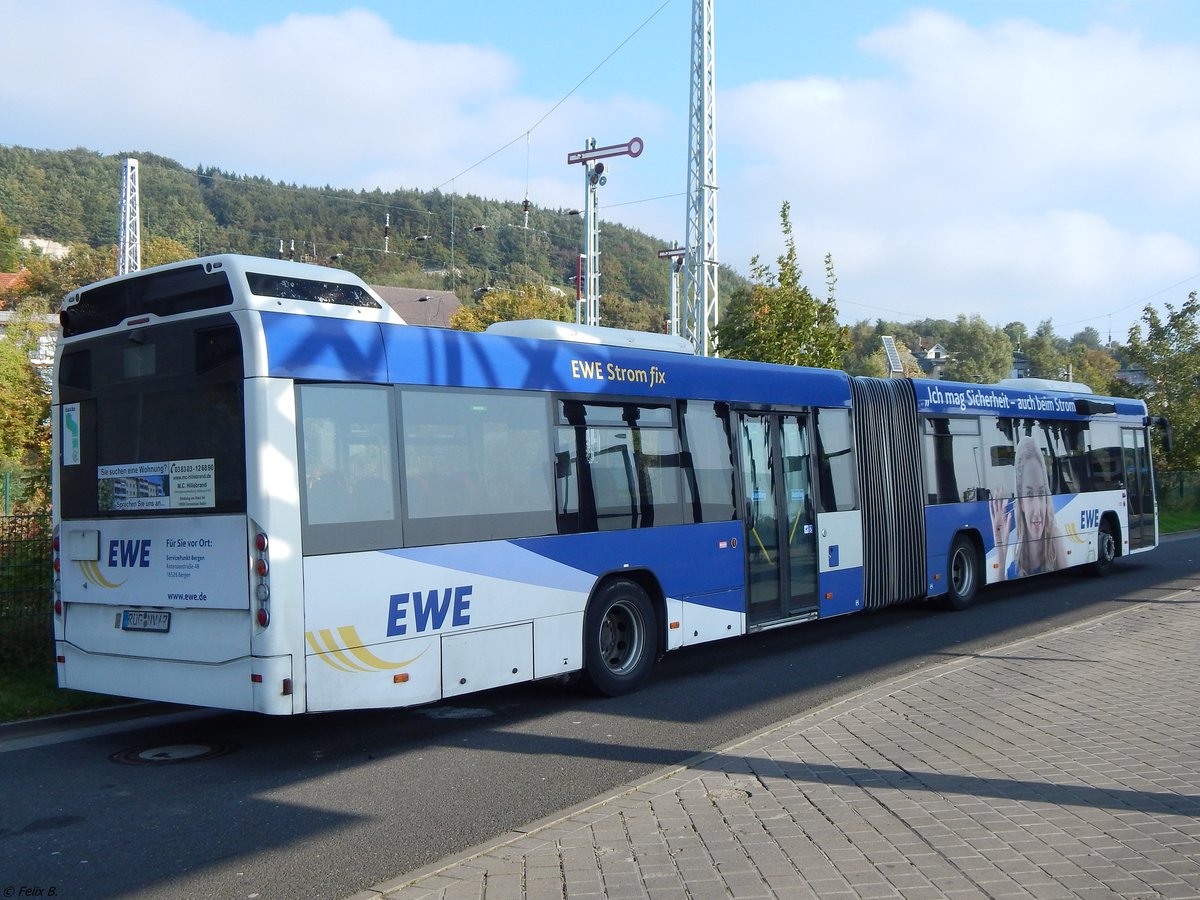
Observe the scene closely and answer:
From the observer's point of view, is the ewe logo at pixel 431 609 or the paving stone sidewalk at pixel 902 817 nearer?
the paving stone sidewalk at pixel 902 817

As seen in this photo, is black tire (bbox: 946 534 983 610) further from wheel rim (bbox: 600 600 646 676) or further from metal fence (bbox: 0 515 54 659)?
metal fence (bbox: 0 515 54 659)

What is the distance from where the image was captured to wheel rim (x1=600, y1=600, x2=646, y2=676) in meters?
9.63

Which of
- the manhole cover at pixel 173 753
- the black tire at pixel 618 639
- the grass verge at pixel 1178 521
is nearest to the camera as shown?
the manhole cover at pixel 173 753

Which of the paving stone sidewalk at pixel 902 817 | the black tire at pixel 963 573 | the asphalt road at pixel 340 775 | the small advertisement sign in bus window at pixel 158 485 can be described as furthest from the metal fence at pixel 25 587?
the black tire at pixel 963 573

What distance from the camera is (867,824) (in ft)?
17.8

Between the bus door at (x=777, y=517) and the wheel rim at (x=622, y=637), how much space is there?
1.73m

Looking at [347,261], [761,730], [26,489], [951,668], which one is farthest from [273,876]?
[347,261]

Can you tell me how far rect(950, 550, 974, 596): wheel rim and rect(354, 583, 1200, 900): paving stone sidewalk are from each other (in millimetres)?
6720

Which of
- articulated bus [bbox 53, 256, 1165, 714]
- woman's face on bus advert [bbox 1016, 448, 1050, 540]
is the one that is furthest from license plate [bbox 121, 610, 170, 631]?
woman's face on bus advert [bbox 1016, 448, 1050, 540]

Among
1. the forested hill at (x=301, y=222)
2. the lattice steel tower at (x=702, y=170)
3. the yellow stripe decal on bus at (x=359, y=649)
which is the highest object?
the forested hill at (x=301, y=222)

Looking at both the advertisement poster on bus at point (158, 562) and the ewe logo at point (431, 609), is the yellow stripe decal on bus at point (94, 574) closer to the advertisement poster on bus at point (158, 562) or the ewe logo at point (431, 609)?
the advertisement poster on bus at point (158, 562)

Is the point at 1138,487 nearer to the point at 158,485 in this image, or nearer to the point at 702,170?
the point at 702,170

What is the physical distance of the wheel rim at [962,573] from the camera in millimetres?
15116

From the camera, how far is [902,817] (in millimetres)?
5508
